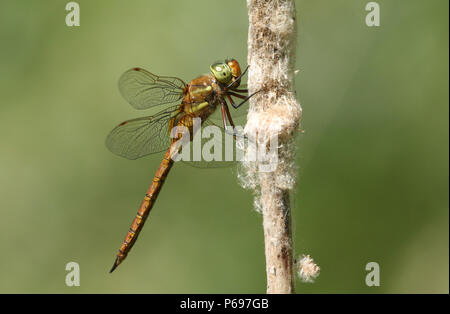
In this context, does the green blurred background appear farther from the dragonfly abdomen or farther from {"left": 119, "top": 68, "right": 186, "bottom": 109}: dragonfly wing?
{"left": 119, "top": 68, "right": 186, "bottom": 109}: dragonfly wing

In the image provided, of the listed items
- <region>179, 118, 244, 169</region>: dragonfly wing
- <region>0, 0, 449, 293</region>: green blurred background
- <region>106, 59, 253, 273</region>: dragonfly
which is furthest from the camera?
<region>0, 0, 449, 293</region>: green blurred background

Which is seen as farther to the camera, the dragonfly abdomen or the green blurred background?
the green blurred background

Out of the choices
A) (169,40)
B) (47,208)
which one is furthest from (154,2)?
(47,208)

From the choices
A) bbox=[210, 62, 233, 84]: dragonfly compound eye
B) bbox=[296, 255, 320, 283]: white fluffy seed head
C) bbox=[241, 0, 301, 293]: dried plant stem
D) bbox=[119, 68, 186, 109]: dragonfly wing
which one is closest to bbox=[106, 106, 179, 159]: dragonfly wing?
bbox=[119, 68, 186, 109]: dragonfly wing

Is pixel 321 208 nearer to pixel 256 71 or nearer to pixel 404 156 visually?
pixel 404 156

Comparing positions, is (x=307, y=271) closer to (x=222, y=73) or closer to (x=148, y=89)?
(x=222, y=73)

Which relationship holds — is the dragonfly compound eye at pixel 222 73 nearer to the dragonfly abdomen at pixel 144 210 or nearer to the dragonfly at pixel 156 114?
the dragonfly at pixel 156 114
